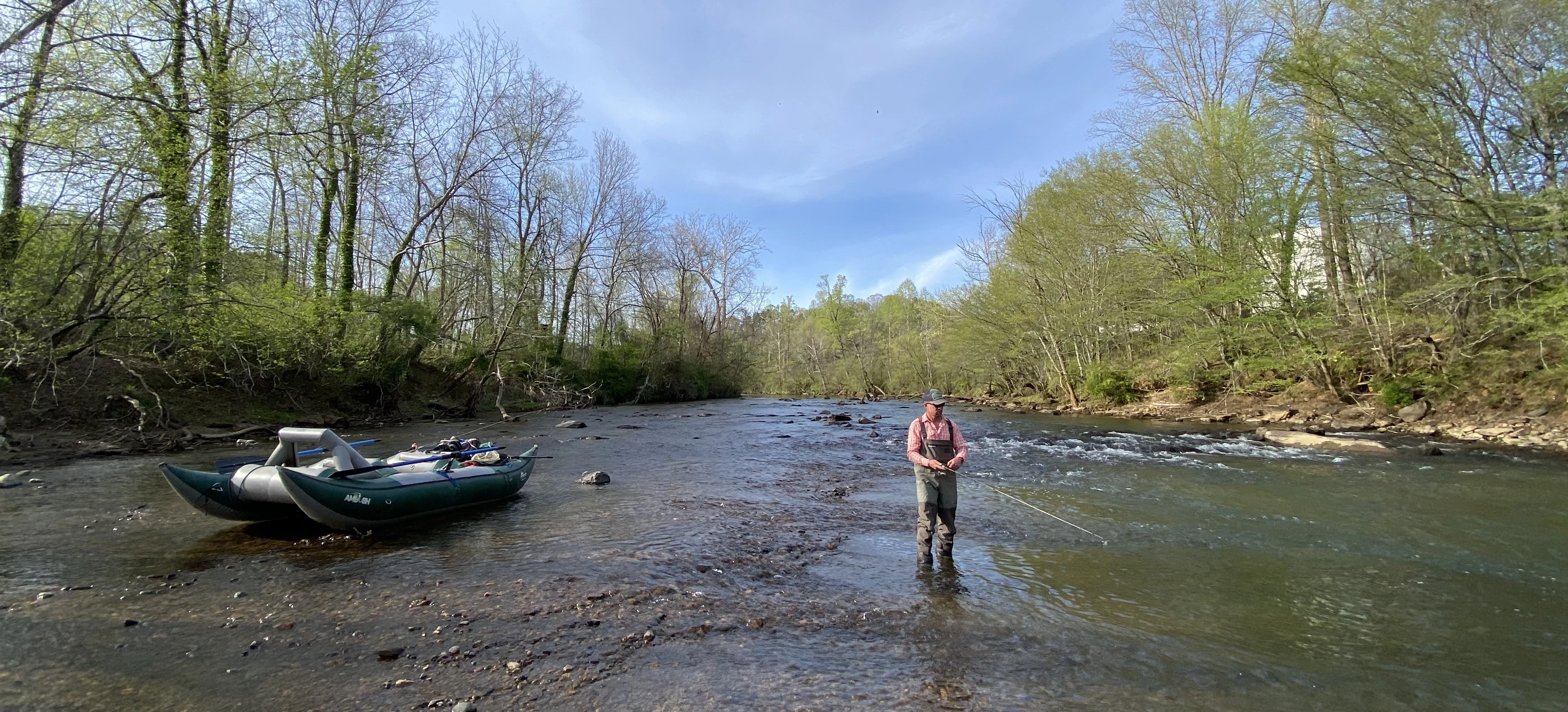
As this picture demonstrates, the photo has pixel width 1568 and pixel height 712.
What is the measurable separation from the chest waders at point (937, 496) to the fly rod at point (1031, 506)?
0.16 m

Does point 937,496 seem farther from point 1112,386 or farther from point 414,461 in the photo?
point 1112,386

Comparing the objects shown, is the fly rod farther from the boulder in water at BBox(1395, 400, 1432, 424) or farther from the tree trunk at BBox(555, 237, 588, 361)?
the tree trunk at BBox(555, 237, 588, 361)

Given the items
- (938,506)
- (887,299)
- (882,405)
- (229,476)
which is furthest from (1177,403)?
(887,299)

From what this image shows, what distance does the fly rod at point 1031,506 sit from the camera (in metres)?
7.46

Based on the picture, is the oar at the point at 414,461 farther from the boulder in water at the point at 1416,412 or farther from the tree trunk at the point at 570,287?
the tree trunk at the point at 570,287

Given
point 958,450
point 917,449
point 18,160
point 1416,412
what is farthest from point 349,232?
point 1416,412

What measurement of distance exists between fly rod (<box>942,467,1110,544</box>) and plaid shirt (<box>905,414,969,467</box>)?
17 cm

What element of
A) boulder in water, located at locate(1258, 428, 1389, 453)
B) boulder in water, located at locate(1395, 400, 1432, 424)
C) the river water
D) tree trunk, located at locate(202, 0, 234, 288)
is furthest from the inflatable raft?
boulder in water, located at locate(1395, 400, 1432, 424)

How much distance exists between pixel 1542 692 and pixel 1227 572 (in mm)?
2339

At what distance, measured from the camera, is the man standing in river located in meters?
6.18

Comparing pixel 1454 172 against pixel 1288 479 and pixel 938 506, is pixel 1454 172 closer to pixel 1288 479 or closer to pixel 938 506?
pixel 1288 479

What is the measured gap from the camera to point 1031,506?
9.37 metres

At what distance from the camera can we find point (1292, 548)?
699cm

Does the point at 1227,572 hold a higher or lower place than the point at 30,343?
lower
